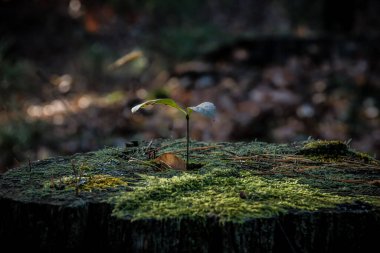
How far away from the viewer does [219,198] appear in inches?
63.6

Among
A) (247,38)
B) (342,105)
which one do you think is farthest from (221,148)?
(247,38)

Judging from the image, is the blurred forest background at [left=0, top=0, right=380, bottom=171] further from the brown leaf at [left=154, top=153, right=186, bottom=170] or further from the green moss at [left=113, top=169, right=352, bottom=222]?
the green moss at [left=113, top=169, right=352, bottom=222]

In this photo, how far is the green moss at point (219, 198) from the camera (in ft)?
4.91

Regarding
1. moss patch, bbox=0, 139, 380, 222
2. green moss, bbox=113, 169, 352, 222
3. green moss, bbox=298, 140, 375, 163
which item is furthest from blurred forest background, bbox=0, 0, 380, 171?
green moss, bbox=113, 169, 352, 222

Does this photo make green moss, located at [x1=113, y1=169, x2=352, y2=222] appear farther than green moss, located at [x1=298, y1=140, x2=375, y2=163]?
No

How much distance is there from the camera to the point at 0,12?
12.4 metres

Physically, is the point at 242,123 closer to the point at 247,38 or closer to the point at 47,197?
the point at 247,38

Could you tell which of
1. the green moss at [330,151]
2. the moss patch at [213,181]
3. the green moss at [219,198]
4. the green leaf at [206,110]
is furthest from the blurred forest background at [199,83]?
the green moss at [219,198]

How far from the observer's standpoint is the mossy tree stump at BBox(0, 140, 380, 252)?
4.83 ft

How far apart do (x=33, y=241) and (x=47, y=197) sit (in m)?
0.17

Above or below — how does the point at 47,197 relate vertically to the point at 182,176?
below

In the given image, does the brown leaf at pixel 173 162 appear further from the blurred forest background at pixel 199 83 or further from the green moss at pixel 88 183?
the blurred forest background at pixel 199 83

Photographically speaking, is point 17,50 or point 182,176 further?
point 17,50

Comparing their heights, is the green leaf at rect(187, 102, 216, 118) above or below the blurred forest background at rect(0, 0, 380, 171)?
below
